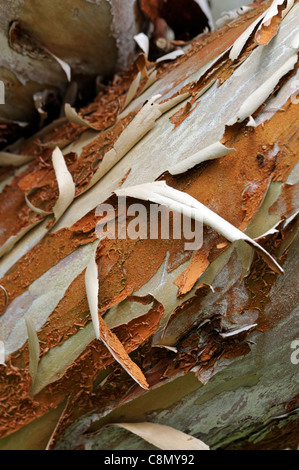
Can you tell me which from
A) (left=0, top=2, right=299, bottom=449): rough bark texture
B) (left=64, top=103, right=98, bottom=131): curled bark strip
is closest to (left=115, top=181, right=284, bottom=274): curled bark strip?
(left=0, top=2, right=299, bottom=449): rough bark texture

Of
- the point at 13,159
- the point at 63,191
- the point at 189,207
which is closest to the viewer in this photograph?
the point at 189,207

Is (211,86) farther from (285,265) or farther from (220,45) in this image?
(285,265)

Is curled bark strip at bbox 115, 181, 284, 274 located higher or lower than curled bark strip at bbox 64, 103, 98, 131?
lower

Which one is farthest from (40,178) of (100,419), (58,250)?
(100,419)

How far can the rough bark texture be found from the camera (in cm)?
55

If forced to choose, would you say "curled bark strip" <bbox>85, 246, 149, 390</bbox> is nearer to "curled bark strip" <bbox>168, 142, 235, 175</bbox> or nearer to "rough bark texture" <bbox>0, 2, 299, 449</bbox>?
"rough bark texture" <bbox>0, 2, 299, 449</bbox>

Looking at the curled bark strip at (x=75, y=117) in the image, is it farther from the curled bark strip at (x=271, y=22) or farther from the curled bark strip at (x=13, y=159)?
the curled bark strip at (x=271, y=22)

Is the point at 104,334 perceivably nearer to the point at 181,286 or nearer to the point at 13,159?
the point at 181,286

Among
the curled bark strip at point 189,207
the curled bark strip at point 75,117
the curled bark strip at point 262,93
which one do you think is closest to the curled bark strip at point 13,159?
the curled bark strip at point 75,117

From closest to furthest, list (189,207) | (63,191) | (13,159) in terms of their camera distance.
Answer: (189,207)
(63,191)
(13,159)

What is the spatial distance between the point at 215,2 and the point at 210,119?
1.56 ft

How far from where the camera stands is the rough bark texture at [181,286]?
1.81 feet

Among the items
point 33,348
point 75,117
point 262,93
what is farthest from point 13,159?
point 262,93

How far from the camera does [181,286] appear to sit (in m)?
0.56
